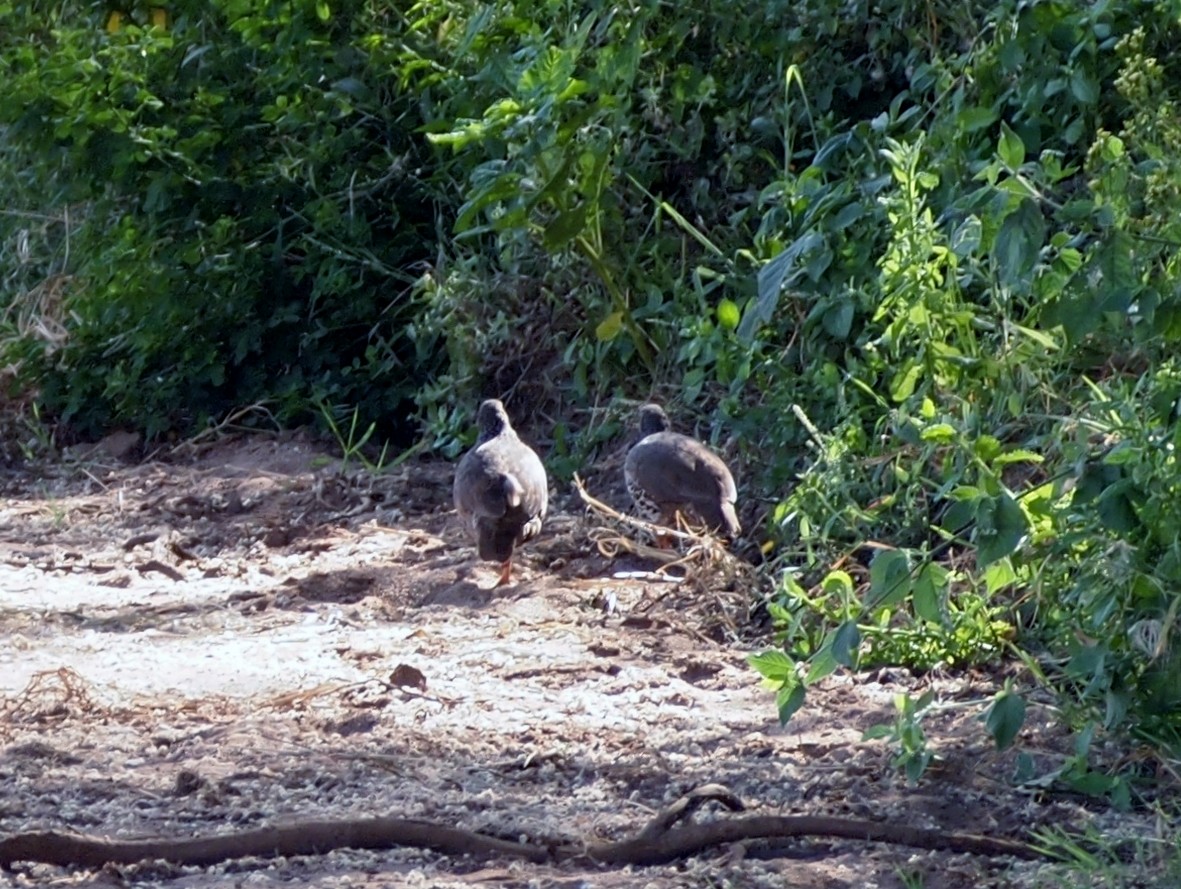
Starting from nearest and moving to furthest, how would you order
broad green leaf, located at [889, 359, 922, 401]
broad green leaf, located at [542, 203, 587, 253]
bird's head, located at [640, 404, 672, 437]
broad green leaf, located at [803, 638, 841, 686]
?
broad green leaf, located at [803, 638, 841, 686]
broad green leaf, located at [889, 359, 922, 401]
bird's head, located at [640, 404, 672, 437]
broad green leaf, located at [542, 203, 587, 253]

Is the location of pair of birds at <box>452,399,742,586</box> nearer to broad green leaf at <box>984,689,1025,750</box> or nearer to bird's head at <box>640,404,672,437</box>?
bird's head at <box>640,404,672,437</box>

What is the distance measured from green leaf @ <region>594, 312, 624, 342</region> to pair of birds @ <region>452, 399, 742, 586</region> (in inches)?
31.9

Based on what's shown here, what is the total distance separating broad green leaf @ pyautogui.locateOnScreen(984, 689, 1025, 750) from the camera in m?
3.96

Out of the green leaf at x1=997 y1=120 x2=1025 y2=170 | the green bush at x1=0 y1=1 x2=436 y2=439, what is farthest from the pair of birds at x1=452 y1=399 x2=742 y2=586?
the green leaf at x1=997 y1=120 x2=1025 y2=170

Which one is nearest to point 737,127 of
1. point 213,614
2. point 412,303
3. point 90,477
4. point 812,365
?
point 812,365

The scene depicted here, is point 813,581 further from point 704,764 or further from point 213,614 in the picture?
point 213,614

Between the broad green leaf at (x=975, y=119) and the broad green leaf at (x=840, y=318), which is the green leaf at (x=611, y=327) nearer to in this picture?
the broad green leaf at (x=840, y=318)

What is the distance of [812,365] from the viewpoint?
6.61 meters

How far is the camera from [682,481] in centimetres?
675

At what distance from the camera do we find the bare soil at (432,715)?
12.9ft

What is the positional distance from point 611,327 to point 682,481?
1.36m

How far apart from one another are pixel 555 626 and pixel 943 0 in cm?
288

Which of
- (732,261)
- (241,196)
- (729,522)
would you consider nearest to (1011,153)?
(729,522)

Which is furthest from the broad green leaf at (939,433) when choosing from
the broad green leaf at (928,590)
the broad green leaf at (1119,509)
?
the broad green leaf at (928,590)
